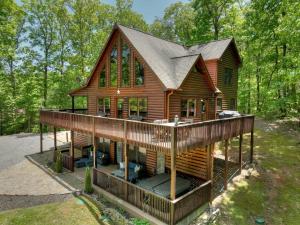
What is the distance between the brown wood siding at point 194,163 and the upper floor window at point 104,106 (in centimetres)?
612

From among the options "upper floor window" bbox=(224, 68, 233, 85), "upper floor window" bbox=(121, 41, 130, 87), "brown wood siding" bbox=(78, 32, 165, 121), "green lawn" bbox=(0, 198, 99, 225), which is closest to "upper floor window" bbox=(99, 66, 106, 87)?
"brown wood siding" bbox=(78, 32, 165, 121)

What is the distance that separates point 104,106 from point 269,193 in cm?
1240

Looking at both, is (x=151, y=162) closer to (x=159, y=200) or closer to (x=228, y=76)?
(x=159, y=200)

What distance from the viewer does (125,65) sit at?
49.3ft

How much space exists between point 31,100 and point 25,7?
12311mm

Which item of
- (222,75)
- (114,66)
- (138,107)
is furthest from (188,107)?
(114,66)

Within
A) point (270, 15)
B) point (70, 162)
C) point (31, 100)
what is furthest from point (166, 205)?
point (31, 100)

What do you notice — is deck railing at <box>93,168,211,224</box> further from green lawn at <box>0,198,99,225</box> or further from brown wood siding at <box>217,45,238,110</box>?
brown wood siding at <box>217,45,238,110</box>

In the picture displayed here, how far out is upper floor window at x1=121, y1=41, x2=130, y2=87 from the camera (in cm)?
1477

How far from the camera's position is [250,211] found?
10750 mm

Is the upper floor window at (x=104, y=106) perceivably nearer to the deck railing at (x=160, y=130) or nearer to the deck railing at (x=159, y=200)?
the deck railing at (x=160, y=130)

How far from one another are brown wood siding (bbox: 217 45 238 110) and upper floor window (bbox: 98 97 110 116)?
908 centimetres

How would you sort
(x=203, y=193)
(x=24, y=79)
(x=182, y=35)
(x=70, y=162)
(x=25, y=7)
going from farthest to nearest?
1. (x=182, y=35)
2. (x=24, y=79)
3. (x=25, y=7)
4. (x=70, y=162)
5. (x=203, y=193)

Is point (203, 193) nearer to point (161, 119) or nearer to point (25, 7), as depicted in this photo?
point (161, 119)
